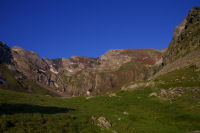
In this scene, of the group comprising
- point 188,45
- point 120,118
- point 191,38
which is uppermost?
point 191,38

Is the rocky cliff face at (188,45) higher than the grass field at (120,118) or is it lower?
higher

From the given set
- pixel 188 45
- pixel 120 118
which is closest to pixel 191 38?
pixel 188 45

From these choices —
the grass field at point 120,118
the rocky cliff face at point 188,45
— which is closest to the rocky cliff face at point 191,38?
the rocky cliff face at point 188,45

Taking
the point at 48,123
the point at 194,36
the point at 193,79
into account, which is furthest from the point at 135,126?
the point at 194,36

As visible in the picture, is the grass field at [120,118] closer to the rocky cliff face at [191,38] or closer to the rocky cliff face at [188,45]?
the rocky cliff face at [188,45]

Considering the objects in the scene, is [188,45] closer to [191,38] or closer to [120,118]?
[191,38]

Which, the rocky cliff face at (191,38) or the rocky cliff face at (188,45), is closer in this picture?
the rocky cliff face at (188,45)

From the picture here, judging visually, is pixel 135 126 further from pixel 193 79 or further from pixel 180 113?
pixel 193 79

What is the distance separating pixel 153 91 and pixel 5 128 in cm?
4403

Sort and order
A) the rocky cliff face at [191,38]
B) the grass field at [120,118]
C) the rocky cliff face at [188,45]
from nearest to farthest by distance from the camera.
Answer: the grass field at [120,118] < the rocky cliff face at [188,45] < the rocky cliff face at [191,38]

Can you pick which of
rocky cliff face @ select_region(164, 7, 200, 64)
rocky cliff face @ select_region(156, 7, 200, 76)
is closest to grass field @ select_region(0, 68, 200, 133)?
rocky cliff face @ select_region(156, 7, 200, 76)

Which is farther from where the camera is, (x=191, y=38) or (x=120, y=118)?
(x=191, y=38)

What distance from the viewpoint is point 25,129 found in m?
23.8

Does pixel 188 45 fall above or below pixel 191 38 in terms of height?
below
